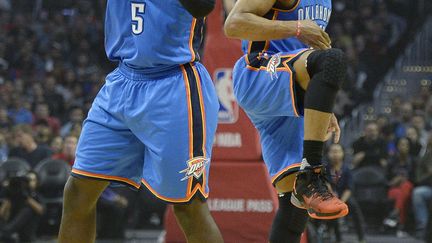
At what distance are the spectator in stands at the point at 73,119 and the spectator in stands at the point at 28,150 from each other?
1081 mm

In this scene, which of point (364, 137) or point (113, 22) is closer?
point (113, 22)

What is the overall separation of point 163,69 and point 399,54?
1356cm

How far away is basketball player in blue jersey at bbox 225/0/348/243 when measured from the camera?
413 centimetres

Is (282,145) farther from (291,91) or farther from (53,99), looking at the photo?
(53,99)

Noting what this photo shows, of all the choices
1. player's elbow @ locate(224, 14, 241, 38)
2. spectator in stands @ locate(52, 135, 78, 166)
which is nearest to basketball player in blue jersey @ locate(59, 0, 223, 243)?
player's elbow @ locate(224, 14, 241, 38)

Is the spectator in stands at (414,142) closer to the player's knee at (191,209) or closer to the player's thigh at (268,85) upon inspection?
the player's thigh at (268,85)

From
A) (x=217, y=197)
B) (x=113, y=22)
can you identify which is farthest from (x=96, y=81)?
(x=113, y=22)

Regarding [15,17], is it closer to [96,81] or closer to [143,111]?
[96,81]

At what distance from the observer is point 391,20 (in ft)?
59.4

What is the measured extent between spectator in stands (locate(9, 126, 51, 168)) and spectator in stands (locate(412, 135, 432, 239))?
5281 mm

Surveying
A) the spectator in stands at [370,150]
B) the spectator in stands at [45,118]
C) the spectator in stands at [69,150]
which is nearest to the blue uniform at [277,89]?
the spectator in stands at [69,150]

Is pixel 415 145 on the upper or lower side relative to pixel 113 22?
lower

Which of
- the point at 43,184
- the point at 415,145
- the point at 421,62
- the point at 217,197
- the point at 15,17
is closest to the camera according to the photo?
the point at 217,197

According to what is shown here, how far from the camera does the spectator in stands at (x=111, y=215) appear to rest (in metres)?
10.5
